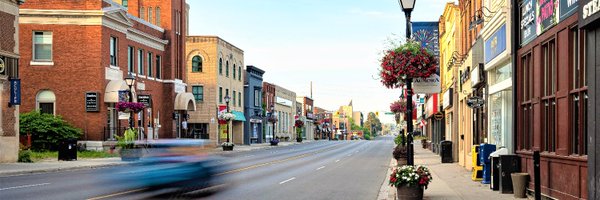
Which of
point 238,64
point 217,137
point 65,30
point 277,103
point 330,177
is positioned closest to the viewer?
point 330,177

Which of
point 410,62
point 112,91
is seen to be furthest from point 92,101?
point 410,62

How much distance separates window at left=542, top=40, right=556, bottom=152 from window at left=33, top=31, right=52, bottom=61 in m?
37.3

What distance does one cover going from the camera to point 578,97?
12.0 meters

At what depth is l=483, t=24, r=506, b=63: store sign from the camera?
61.3 feet

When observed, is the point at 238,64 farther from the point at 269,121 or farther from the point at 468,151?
the point at 468,151

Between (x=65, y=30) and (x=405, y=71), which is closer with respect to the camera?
(x=405, y=71)

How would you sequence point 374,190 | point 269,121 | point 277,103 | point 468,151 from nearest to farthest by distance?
1. point 374,190
2. point 468,151
3. point 269,121
4. point 277,103

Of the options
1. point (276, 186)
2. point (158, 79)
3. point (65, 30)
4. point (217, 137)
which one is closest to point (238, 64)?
point (217, 137)

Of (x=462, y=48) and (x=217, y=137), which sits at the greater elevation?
(x=462, y=48)

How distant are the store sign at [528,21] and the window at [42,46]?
35734 mm

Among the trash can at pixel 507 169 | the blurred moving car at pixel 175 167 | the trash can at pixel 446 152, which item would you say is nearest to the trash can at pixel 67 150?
the trash can at pixel 446 152

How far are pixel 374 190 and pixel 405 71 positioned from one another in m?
4.65

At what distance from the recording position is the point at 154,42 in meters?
57.2

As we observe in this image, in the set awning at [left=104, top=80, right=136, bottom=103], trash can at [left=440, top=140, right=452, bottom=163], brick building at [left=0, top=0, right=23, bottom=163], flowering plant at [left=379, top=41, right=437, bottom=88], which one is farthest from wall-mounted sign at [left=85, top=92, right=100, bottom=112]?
flowering plant at [left=379, top=41, right=437, bottom=88]
